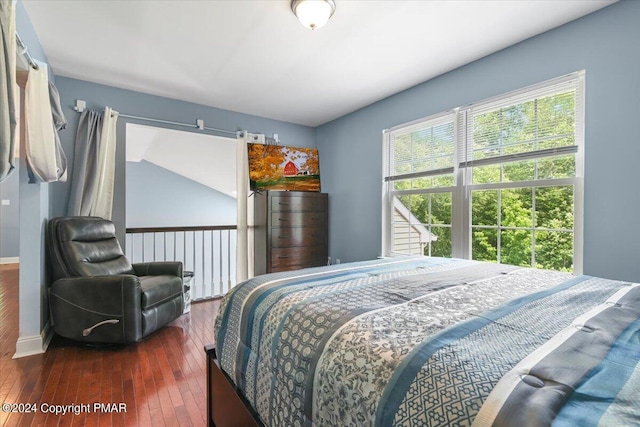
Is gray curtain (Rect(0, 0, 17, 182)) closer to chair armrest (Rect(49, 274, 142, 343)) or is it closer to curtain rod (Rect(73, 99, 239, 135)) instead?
chair armrest (Rect(49, 274, 142, 343))

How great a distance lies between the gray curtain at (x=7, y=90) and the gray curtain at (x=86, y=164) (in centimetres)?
199

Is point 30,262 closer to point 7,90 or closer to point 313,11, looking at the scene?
point 7,90

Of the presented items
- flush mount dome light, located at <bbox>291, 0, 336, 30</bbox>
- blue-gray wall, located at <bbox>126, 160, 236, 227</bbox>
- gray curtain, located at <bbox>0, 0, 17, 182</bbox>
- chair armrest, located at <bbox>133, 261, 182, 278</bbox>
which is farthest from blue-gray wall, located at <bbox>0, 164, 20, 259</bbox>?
flush mount dome light, located at <bbox>291, 0, 336, 30</bbox>

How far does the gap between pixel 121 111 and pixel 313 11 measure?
2573 millimetres

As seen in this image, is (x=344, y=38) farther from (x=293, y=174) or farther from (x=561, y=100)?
(x=293, y=174)

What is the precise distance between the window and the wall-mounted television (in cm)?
146

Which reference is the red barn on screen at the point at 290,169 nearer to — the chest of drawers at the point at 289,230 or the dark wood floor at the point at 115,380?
the chest of drawers at the point at 289,230

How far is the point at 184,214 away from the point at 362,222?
5.06m

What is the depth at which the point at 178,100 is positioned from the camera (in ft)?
11.9

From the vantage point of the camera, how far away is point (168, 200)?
699cm

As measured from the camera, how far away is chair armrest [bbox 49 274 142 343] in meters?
2.43

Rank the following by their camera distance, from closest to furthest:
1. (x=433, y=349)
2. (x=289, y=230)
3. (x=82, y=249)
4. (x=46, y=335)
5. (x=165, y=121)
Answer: (x=433, y=349) → (x=46, y=335) → (x=82, y=249) → (x=165, y=121) → (x=289, y=230)

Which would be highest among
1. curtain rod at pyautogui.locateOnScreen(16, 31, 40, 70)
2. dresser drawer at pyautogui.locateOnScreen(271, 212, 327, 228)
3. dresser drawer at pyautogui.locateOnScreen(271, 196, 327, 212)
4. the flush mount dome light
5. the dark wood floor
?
the flush mount dome light

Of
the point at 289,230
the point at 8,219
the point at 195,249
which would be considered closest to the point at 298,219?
the point at 289,230
